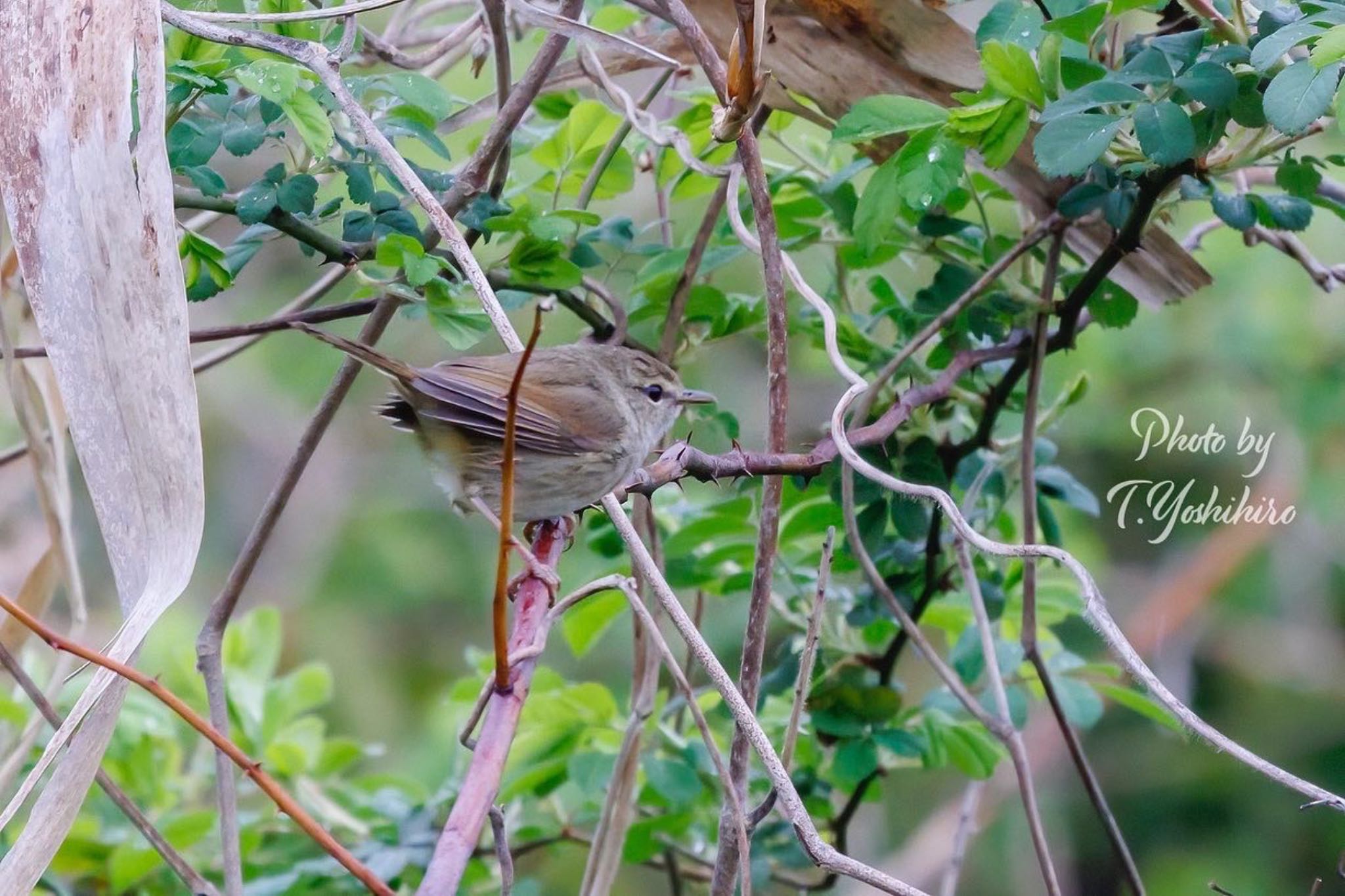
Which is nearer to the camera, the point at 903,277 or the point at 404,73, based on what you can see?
the point at 404,73

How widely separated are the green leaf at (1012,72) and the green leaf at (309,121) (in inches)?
37.9

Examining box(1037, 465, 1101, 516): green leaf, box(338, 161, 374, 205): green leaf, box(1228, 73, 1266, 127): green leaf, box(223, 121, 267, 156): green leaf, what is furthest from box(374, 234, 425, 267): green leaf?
box(1037, 465, 1101, 516): green leaf

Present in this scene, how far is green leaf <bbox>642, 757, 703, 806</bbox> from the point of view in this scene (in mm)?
2525

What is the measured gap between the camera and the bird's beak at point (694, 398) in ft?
9.46

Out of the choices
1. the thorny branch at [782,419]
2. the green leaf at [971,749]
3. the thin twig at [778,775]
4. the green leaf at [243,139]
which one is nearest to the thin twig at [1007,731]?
the thorny branch at [782,419]

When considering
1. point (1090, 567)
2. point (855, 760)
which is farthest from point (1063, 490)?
point (1090, 567)

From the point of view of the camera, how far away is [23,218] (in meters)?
1.71

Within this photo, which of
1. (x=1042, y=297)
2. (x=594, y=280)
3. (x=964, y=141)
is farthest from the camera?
(x=594, y=280)

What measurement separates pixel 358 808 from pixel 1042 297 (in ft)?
6.01

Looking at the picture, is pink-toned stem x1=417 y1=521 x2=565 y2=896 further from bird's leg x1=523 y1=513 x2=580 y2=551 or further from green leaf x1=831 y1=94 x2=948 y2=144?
bird's leg x1=523 y1=513 x2=580 y2=551

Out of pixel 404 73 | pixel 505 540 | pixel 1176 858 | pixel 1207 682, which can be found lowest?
pixel 1176 858

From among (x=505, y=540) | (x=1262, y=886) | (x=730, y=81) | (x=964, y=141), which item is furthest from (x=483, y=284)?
(x=1262, y=886)

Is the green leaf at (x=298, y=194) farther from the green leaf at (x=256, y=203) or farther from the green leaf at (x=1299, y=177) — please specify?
the green leaf at (x=1299, y=177)

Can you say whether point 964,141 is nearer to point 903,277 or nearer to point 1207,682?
point 903,277
